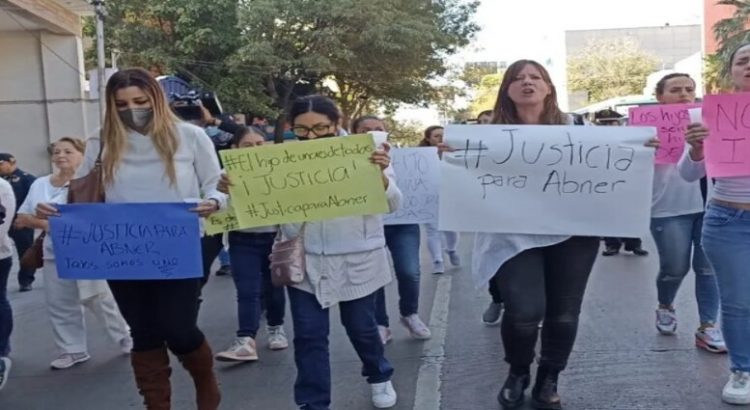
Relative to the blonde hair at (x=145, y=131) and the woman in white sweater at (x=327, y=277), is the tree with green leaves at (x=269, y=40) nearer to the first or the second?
the woman in white sweater at (x=327, y=277)

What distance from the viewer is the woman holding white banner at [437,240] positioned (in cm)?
787

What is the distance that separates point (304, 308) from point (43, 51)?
18454mm

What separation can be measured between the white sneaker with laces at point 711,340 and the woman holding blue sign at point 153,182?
10.3 ft

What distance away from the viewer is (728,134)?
3904 mm

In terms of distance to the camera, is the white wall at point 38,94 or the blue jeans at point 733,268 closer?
the blue jeans at point 733,268

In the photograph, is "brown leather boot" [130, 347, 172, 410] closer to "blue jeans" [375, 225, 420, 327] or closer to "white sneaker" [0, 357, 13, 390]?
"white sneaker" [0, 357, 13, 390]

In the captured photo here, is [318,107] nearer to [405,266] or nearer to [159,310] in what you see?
[159,310]

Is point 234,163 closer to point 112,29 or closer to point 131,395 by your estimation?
point 131,395

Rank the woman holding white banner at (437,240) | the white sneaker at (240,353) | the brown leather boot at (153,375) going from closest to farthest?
the brown leather boot at (153,375), the white sneaker at (240,353), the woman holding white banner at (437,240)

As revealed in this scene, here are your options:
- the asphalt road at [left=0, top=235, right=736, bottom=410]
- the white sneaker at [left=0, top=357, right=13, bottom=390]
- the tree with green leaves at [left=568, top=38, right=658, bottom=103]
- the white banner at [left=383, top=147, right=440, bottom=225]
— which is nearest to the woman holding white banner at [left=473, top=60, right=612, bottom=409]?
the asphalt road at [left=0, top=235, right=736, bottom=410]

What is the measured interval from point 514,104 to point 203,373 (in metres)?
1.99

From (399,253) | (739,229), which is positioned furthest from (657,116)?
(399,253)

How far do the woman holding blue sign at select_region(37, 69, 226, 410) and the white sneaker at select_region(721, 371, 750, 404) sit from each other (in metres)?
2.62

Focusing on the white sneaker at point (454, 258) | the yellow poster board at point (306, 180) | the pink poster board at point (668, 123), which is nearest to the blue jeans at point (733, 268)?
the pink poster board at point (668, 123)
